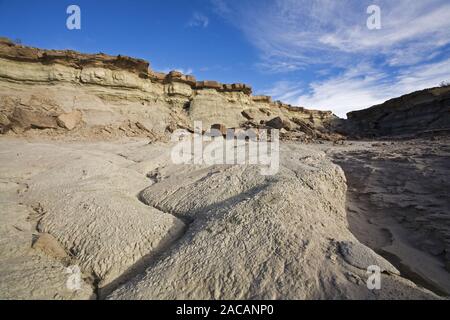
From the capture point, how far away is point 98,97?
10172 mm

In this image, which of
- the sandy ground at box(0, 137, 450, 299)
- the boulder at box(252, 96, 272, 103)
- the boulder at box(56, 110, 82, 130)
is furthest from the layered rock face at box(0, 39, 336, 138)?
the sandy ground at box(0, 137, 450, 299)

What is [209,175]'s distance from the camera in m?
3.60

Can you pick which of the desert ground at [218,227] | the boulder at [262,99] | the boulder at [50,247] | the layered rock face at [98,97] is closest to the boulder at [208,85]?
the layered rock face at [98,97]

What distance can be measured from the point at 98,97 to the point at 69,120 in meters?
2.26

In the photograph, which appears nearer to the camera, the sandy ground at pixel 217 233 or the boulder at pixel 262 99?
the sandy ground at pixel 217 233

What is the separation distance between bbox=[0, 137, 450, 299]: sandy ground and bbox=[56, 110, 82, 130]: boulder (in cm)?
410

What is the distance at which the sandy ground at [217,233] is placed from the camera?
1.64m

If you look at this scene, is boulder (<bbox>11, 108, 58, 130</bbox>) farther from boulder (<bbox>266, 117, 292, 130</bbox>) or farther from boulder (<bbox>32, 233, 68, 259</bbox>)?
boulder (<bbox>266, 117, 292, 130</bbox>)

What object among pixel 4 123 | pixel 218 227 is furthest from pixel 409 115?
pixel 4 123

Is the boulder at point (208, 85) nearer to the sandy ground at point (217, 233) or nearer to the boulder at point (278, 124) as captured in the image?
the boulder at point (278, 124)

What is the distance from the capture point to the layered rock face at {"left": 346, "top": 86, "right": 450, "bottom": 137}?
44.8 feet

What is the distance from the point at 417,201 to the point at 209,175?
10.1 feet
